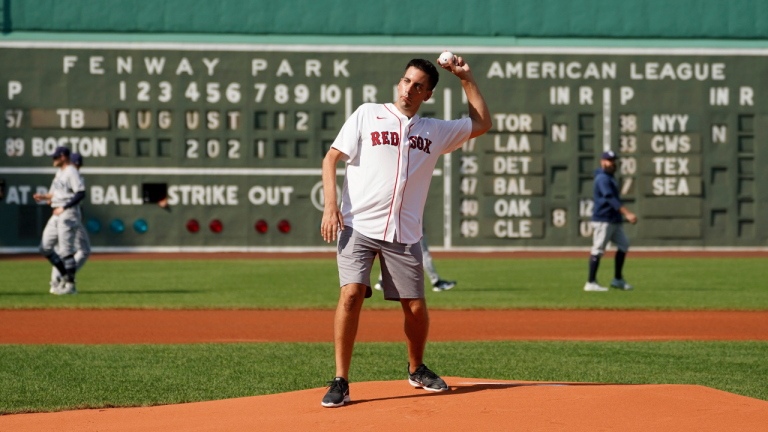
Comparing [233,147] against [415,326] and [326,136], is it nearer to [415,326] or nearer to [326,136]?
[326,136]

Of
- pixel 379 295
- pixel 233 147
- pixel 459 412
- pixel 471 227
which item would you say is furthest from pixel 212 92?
pixel 459 412

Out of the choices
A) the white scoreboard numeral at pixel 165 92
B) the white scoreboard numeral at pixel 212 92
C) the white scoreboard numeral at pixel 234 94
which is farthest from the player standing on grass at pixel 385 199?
the white scoreboard numeral at pixel 165 92

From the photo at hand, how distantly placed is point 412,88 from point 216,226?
16.9 meters

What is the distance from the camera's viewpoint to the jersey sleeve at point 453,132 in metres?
5.52

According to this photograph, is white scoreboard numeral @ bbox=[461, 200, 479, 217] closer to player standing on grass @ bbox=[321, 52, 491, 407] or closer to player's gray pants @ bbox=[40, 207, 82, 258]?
player's gray pants @ bbox=[40, 207, 82, 258]

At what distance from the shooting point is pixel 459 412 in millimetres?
4801

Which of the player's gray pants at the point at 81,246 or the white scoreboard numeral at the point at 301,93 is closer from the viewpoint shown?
the player's gray pants at the point at 81,246

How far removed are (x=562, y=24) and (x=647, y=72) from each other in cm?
246

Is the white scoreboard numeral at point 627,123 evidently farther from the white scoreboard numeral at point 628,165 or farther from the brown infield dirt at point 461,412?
the brown infield dirt at point 461,412

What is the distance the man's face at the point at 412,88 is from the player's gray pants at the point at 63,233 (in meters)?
8.64

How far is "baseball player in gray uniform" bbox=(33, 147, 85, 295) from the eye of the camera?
12727 millimetres

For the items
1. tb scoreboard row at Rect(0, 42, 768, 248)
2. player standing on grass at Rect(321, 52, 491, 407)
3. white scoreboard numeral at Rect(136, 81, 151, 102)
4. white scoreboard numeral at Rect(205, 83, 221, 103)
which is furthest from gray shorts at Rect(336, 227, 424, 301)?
white scoreboard numeral at Rect(136, 81, 151, 102)

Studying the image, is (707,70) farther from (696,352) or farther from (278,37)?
(696,352)

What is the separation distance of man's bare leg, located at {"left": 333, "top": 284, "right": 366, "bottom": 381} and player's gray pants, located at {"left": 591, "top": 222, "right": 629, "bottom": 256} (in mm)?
9004
